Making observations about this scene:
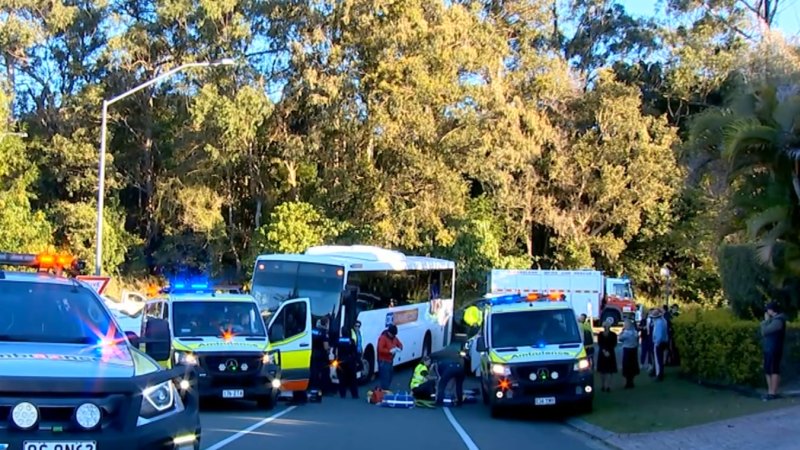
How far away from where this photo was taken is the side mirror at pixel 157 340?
8.20m

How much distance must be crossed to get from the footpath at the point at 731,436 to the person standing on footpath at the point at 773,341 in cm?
128

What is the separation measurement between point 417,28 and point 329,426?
27.0 meters

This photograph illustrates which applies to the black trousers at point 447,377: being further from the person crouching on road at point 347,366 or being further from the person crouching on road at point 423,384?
the person crouching on road at point 347,366

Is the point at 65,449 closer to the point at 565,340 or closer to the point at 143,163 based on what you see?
the point at 565,340

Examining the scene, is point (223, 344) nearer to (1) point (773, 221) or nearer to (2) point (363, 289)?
(2) point (363, 289)

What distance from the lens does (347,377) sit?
23.4m

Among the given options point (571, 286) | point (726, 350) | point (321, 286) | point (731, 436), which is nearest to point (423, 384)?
point (321, 286)

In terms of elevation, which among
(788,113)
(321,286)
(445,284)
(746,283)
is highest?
(788,113)

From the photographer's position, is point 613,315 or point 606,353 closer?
point 606,353

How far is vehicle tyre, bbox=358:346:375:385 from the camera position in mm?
26234

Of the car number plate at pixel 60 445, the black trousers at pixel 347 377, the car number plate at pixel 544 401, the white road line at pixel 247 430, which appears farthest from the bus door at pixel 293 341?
the car number plate at pixel 60 445

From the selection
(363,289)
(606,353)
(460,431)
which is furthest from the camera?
(363,289)

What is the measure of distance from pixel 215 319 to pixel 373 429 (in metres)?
5.36

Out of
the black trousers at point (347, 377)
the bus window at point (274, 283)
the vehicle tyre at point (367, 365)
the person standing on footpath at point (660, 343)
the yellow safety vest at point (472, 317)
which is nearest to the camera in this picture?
the black trousers at point (347, 377)
